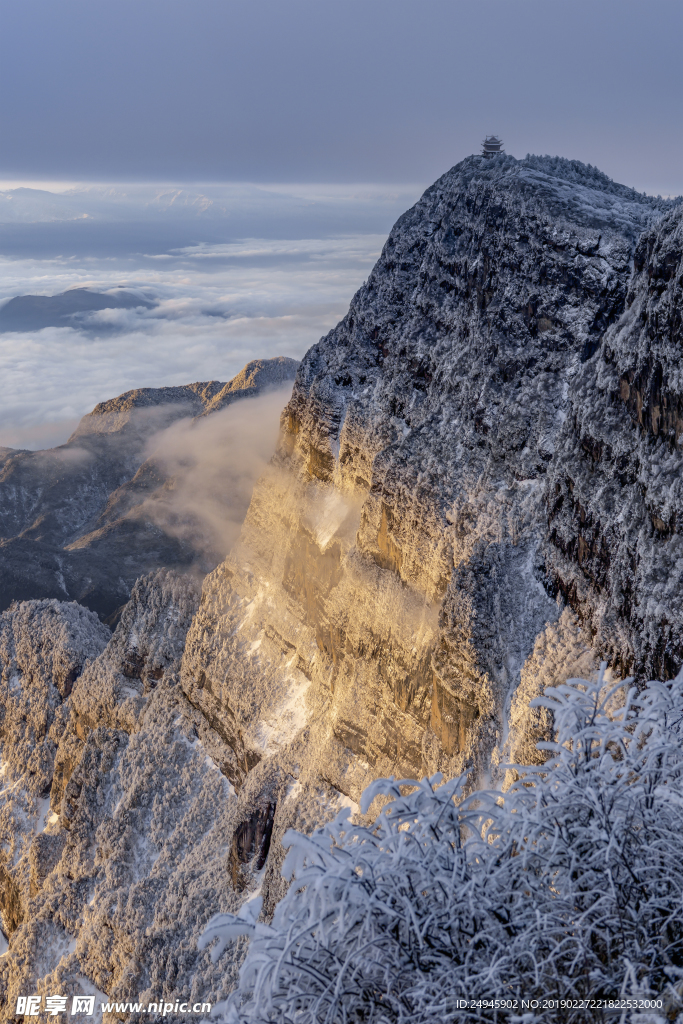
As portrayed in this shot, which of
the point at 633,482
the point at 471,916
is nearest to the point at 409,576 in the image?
the point at 633,482

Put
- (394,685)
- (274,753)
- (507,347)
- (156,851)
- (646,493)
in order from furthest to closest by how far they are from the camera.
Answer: (156,851)
(274,753)
(394,685)
(507,347)
(646,493)

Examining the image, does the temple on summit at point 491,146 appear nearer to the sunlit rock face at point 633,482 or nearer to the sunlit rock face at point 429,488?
the sunlit rock face at point 429,488

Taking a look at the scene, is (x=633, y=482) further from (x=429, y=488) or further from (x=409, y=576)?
(x=409, y=576)

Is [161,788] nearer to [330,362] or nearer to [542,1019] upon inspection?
[330,362]

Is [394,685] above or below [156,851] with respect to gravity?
above

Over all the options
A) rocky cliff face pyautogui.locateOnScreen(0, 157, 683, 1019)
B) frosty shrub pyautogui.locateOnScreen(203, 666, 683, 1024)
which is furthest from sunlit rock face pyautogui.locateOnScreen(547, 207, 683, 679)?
frosty shrub pyautogui.locateOnScreen(203, 666, 683, 1024)

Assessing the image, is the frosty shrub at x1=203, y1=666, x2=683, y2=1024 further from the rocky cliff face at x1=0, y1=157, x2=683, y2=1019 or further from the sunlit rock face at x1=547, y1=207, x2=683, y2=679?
the rocky cliff face at x1=0, y1=157, x2=683, y2=1019

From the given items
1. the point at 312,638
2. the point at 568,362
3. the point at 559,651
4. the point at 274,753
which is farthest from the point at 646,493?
the point at 274,753
